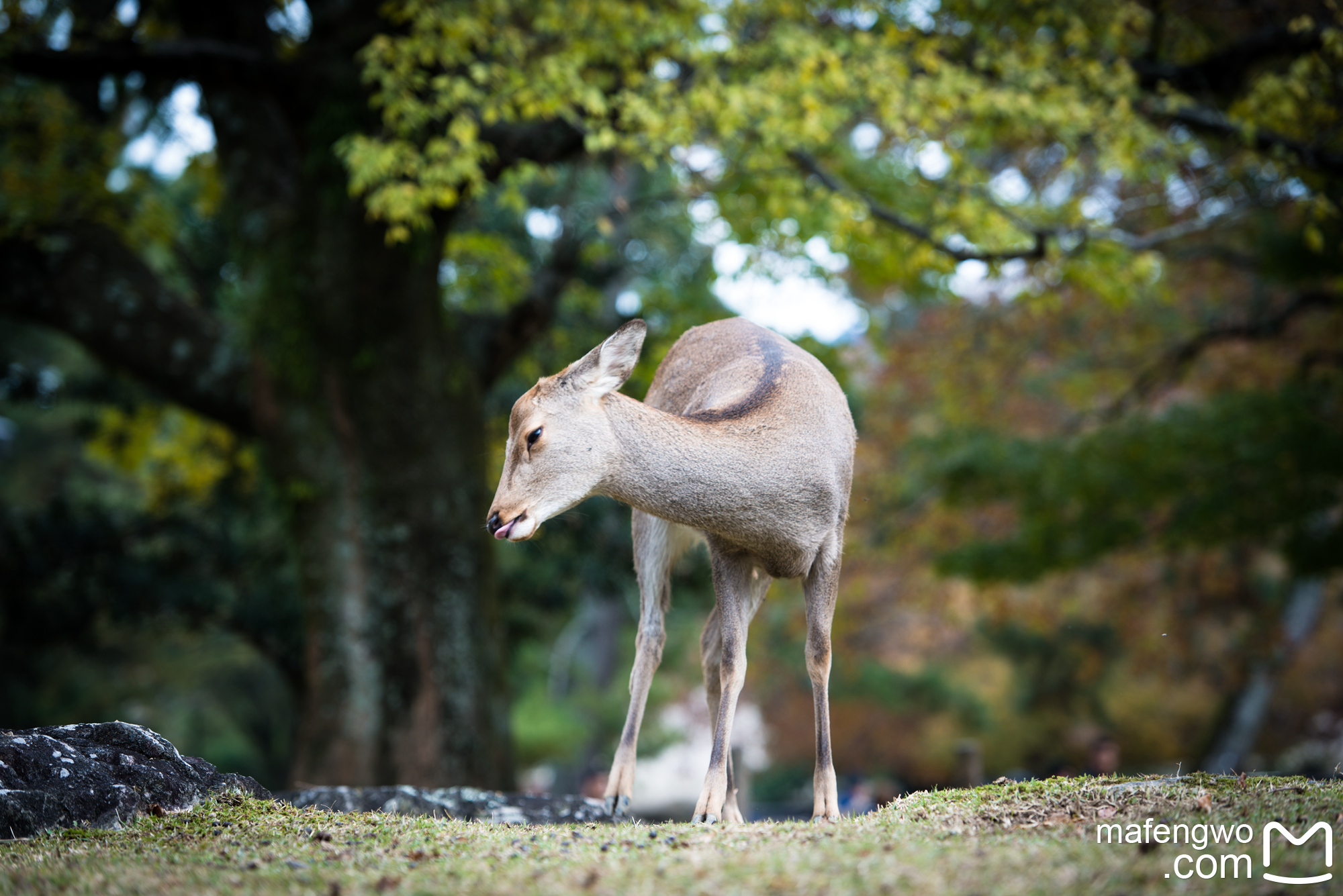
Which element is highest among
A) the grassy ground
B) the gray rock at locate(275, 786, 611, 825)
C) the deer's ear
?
the deer's ear

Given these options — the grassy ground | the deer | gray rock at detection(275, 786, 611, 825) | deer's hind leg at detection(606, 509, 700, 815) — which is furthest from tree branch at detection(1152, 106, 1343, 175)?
gray rock at detection(275, 786, 611, 825)

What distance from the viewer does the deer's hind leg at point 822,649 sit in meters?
4.93

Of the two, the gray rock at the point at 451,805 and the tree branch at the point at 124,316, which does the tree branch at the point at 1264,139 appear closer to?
Answer: the gray rock at the point at 451,805

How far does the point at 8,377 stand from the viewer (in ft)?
42.9

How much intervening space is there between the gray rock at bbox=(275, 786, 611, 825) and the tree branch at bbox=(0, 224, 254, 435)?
4.70 meters

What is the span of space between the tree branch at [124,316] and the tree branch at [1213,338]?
1122cm

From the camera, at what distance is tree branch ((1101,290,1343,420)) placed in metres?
14.5

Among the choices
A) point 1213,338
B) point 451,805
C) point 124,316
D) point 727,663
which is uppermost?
point 1213,338

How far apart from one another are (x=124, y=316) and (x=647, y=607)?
22.0ft

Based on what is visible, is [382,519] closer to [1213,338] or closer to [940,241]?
[940,241]

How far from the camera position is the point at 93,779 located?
15.1ft

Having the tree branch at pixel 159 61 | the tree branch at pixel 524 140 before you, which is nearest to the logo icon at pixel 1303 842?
the tree branch at pixel 524 140

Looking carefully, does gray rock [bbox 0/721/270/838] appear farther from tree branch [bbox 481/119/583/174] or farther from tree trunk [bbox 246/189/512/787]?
tree branch [bbox 481/119/583/174]

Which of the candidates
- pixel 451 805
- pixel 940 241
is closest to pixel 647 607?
pixel 451 805
